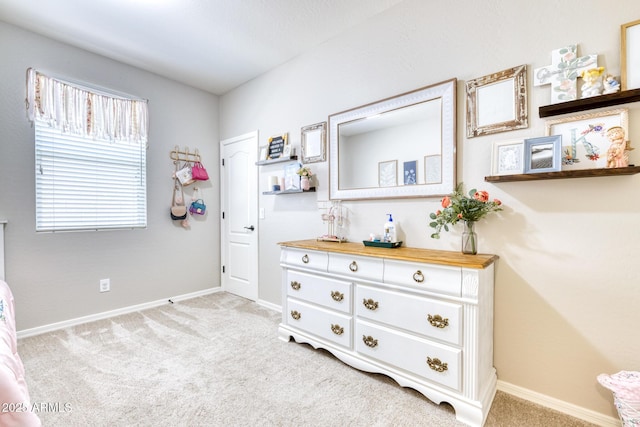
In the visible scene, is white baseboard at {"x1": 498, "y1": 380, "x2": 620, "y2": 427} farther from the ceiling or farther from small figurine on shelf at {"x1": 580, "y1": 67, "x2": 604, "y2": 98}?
the ceiling

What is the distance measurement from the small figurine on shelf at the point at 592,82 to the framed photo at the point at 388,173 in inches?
44.2

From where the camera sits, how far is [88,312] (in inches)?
115

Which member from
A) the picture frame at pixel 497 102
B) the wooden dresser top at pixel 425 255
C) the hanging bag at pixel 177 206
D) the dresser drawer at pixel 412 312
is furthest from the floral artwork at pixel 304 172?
the hanging bag at pixel 177 206

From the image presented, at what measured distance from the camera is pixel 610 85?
1.44m

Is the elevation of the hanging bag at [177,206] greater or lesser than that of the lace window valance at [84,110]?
lesser

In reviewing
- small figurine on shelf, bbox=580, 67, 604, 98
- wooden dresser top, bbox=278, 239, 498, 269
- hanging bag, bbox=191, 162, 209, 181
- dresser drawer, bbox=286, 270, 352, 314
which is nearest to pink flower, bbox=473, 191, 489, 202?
wooden dresser top, bbox=278, 239, 498, 269

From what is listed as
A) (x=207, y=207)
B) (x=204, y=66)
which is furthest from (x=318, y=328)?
(x=204, y=66)

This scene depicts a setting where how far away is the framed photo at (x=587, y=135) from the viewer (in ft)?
4.82

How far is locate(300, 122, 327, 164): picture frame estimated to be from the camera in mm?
2771

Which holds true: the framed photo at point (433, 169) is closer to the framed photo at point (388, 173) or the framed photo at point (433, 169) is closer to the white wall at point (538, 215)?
the white wall at point (538, 215)

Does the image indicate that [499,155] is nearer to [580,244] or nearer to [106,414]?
[580,244]

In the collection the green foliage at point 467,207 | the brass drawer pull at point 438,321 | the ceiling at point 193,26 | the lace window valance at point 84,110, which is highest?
the ceiling at point 193,26

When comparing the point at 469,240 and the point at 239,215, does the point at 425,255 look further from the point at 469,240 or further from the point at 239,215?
the point at 239,215

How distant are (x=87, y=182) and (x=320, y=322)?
275cm
